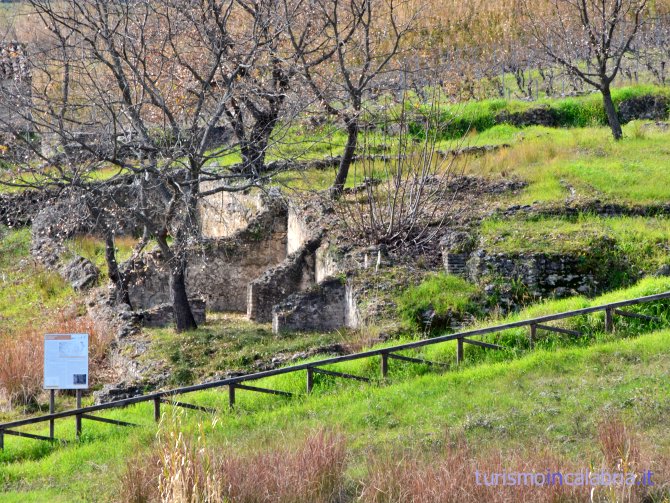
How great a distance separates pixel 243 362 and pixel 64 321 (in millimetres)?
6350

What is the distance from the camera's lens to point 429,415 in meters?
10.1

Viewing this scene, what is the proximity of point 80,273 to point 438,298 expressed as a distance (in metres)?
10.9

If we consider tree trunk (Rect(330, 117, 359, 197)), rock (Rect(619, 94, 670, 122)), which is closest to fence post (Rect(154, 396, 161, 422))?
tree trunk (Rect(330, 117, 359, 197))

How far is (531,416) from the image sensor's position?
31.7 ft

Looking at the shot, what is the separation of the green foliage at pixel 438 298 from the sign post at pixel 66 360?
5.19m

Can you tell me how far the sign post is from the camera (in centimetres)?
1153

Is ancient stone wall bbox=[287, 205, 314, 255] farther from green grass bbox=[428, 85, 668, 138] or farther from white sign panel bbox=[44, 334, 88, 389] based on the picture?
green grass bbox=[428, 85, 668, 138]

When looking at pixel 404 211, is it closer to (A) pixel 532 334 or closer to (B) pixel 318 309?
(B) pixel 318 309

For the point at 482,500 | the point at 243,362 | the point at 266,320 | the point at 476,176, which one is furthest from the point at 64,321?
the point at 482,500

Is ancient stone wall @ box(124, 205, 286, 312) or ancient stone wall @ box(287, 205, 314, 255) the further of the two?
ancient stone wall @ box(124, 205, 286, 312)

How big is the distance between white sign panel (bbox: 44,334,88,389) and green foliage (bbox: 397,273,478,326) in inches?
204

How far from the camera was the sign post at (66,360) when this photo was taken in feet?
37.8

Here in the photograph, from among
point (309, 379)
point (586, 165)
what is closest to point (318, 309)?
point (309, 379)

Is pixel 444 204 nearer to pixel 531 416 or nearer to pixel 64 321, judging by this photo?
pixel 64 321
